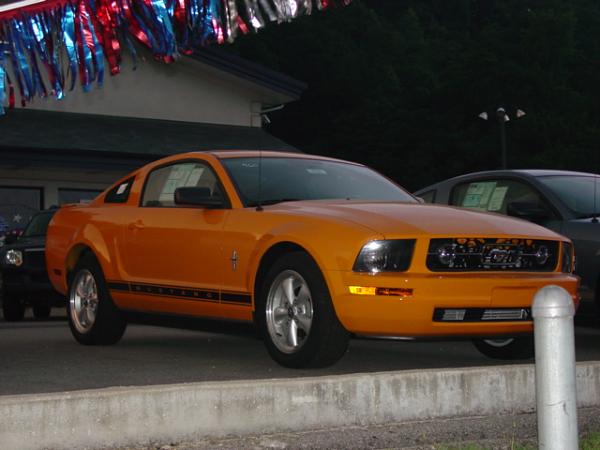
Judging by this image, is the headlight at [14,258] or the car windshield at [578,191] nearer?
→ the car windshield at [578,191]

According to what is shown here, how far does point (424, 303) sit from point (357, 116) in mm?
59606

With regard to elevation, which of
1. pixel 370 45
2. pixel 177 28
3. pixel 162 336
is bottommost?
pixel 162 336

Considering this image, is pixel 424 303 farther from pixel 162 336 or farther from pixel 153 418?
pixel 162 336

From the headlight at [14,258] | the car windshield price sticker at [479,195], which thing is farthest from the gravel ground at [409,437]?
the headlight at [14,258]

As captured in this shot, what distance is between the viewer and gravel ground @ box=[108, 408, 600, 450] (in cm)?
532

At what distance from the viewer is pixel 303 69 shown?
64.8 meters

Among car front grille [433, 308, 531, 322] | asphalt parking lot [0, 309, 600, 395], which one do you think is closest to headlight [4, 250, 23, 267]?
asphalt parking lot [0, 309, 600, 395]

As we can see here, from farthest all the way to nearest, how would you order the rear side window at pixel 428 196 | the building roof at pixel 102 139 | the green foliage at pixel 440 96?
the green foliage at pixel 440 96
the building roof at pixel 102 139
the rear side window at pixel 428 196

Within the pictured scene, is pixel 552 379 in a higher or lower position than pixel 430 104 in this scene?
lower

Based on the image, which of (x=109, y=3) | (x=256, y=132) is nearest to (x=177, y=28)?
(x=109, y=3)

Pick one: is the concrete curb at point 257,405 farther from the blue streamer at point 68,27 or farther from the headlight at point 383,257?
the blue streamer at point 68,27

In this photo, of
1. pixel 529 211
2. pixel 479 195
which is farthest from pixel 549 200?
pixel 479 195

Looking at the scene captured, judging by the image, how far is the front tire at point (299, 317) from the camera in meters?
7.26

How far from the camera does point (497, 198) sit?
37.3 feet
